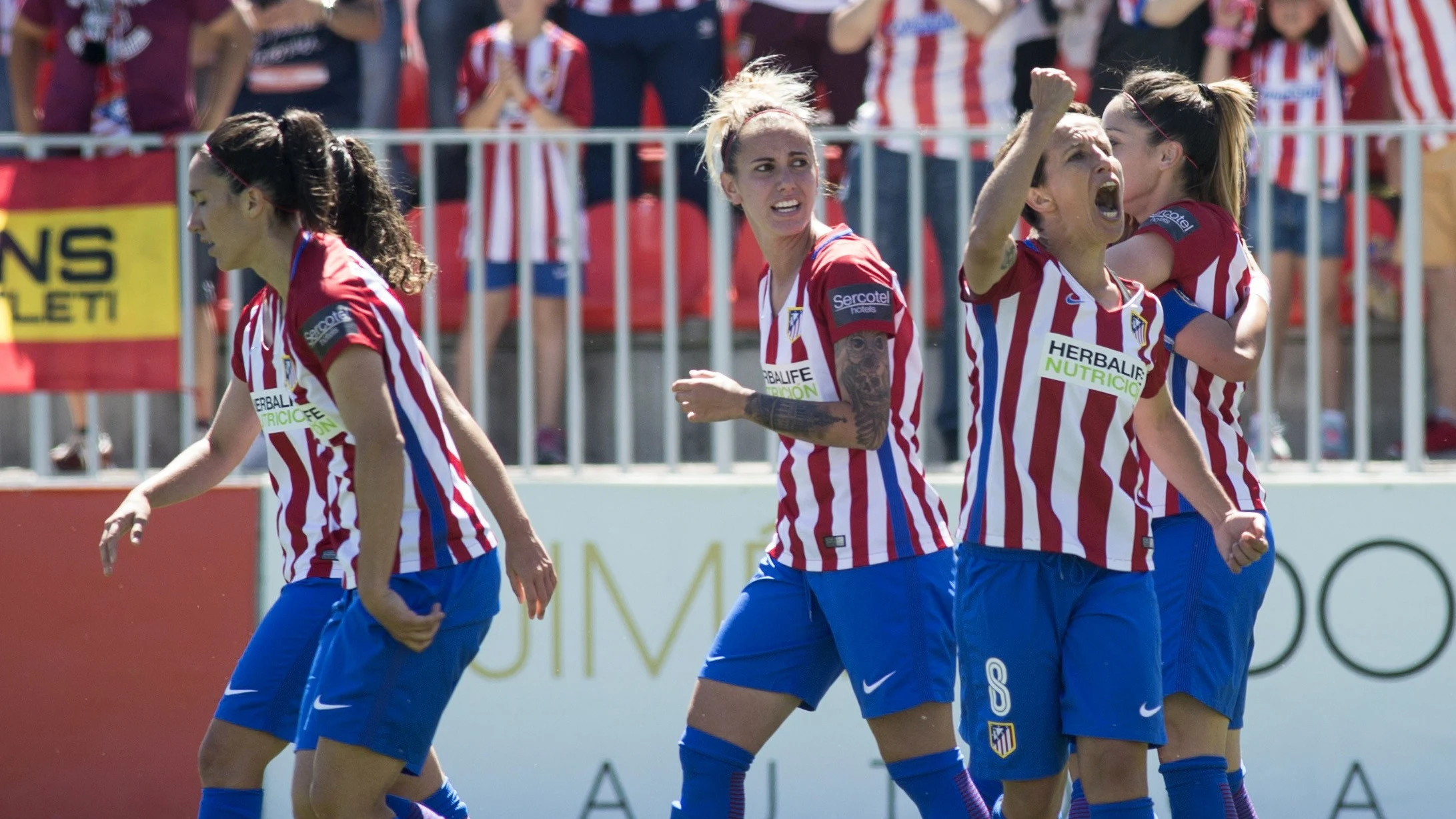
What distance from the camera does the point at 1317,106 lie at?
7090 millimetres

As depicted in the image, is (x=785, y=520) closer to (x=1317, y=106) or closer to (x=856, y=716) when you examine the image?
(x=856, y=716)

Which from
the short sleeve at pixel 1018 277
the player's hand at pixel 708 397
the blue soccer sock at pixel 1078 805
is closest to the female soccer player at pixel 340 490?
the player's hand at pixel 708 397

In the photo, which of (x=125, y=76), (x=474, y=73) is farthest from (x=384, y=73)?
(x=125, y=76)

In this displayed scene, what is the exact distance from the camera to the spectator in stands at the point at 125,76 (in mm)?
6332

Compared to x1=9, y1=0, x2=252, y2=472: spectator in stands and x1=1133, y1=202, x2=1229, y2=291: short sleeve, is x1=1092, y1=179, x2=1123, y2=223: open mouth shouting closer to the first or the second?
x1=1133, y1=202, x2=1229, y2=291: short sleeve

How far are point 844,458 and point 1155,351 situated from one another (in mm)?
735

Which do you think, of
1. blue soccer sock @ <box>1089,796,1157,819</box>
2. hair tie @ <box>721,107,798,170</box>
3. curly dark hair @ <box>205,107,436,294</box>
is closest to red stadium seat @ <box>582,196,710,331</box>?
hair tie @ <box>721,107,798,170</box>

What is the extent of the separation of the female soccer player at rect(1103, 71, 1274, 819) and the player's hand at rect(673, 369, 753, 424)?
0.93 metres

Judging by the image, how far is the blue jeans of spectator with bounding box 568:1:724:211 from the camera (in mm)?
7324

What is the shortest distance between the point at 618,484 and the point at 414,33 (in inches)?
114

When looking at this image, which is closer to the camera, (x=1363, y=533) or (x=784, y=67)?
(x=1363, y=533)

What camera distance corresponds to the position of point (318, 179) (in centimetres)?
377

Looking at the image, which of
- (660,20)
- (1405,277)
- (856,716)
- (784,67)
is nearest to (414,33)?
(660,20)

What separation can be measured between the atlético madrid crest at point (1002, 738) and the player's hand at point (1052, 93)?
4.20 ft
